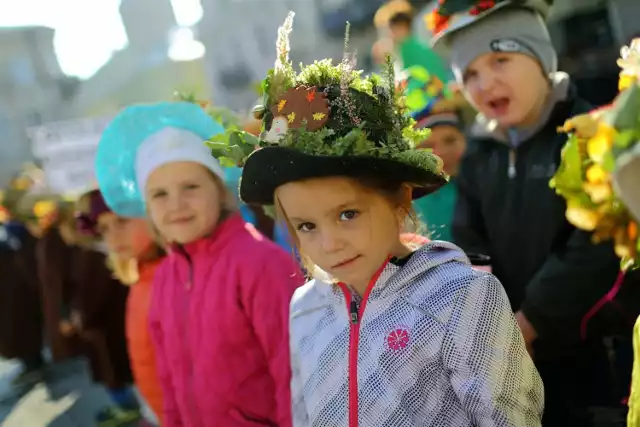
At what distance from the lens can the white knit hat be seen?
2500 millimetres

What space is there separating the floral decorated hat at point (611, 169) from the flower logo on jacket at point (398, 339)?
528 millimetres

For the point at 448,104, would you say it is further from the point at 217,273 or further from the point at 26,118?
the point at 26,118

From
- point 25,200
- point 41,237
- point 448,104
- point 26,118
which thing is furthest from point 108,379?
point 26,118

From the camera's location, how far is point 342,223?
5.38 ft

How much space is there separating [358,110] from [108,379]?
4273 mm

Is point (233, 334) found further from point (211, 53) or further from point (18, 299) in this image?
point (211, 53)

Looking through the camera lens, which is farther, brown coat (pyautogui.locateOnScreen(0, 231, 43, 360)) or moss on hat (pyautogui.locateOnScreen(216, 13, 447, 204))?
brown coat (pyautogui.locateOnScreen(0, 231, 43, 360))

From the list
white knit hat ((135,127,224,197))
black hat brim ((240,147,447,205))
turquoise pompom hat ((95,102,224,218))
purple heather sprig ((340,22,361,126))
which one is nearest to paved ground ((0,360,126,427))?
turquoise pompom hat ((95,102,224,218))

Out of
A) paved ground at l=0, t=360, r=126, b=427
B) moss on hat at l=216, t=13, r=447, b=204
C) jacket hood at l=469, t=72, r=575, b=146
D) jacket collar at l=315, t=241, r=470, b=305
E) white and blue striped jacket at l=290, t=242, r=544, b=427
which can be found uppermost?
moss on hat at l=216, t=13, r=447, b=204

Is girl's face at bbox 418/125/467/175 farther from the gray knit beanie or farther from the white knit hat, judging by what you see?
the white knit hat

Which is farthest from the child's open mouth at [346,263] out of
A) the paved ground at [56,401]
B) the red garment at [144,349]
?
the paved ground at [56,401]

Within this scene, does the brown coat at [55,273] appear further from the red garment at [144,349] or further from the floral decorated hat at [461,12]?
the floral decorated hat at [461,12]

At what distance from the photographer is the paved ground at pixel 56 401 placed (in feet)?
17.6

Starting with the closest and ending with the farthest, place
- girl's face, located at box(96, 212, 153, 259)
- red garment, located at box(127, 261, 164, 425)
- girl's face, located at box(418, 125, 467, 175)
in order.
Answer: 1. red garment, located at box(127, 261, 164, 425)
2. girl's face, located at box(418, 125, 467, 175)
3. girl's face, located at box(96, 212, 153, 259)
